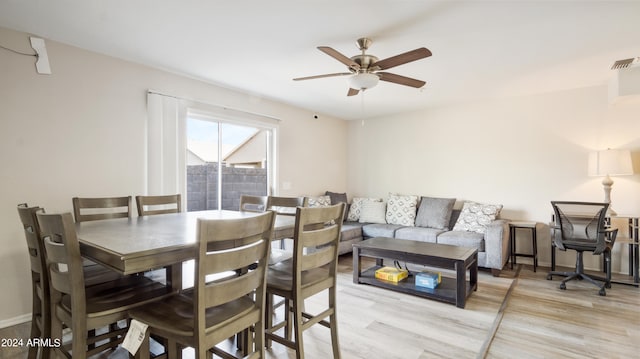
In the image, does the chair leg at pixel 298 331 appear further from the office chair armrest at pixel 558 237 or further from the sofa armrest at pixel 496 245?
the office chair armrest at pixel 558 237

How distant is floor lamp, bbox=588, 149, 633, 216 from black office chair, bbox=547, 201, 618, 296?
644 mm

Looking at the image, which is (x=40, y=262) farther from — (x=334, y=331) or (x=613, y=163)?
(x=613, y=163)

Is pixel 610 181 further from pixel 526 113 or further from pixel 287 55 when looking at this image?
pixel 287 55

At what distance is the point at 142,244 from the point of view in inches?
55.1

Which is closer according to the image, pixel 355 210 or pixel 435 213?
pixel 435 213

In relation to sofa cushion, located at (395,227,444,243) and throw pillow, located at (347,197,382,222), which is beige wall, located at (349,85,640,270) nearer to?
throw pillow, located at (347,197,382,222)

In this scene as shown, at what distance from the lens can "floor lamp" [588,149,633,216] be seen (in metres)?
3.60

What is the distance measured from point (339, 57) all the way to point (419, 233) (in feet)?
9.56

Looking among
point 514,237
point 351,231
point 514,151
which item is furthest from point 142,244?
point 514,151

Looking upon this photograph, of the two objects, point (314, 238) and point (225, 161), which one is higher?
point (225, 161)

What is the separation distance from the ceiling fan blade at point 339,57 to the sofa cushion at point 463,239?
8.62 feet

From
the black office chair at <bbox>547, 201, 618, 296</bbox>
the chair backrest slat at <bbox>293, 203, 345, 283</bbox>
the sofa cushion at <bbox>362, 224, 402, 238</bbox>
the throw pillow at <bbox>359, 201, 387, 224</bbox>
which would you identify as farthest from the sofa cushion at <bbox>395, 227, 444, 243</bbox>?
the chair backrest slat at <bbox>293, 203, 345, 283</bbox>

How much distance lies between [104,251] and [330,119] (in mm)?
4923

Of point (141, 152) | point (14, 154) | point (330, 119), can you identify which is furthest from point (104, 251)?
point (330, 119)
